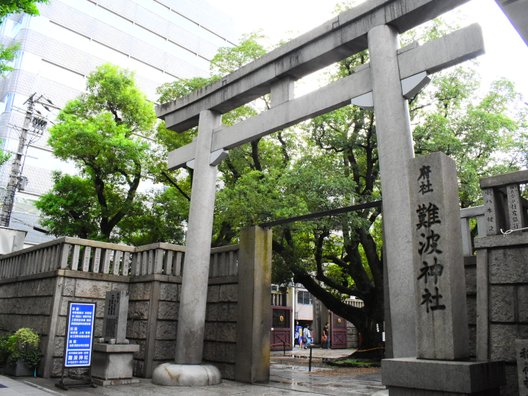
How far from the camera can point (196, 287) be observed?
10039 mm

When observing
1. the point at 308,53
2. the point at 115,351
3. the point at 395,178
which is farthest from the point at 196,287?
the point at 308,53

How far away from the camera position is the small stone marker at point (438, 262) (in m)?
5.16

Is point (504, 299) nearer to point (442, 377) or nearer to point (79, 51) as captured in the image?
point (442, 377)

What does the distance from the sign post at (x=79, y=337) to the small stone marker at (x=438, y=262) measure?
7.44 meters

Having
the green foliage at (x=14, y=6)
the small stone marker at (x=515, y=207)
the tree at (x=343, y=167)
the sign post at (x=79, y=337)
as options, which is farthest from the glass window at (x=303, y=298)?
the small stone marker at (x=515, y=207)

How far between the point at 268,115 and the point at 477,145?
9.48 m

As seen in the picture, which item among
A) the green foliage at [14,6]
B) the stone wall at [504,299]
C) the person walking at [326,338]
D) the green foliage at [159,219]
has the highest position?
the green foliage at [14,6]

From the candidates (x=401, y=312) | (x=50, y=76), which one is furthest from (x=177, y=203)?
(x=50, y=76)

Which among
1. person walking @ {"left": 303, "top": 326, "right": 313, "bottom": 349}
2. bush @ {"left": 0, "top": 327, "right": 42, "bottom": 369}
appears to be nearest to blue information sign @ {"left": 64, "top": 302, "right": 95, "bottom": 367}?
bush @ {"left": 0, "top": 327, "right": 42, "bottom": 369}

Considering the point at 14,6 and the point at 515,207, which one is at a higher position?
the point at 14,6

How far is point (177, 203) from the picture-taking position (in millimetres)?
20219

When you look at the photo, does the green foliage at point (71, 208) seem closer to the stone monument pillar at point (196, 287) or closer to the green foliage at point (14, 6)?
the stone monument pillar at point (196, 287)

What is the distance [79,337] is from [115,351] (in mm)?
919

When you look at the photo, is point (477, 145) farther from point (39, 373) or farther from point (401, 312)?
point (39, 373)
